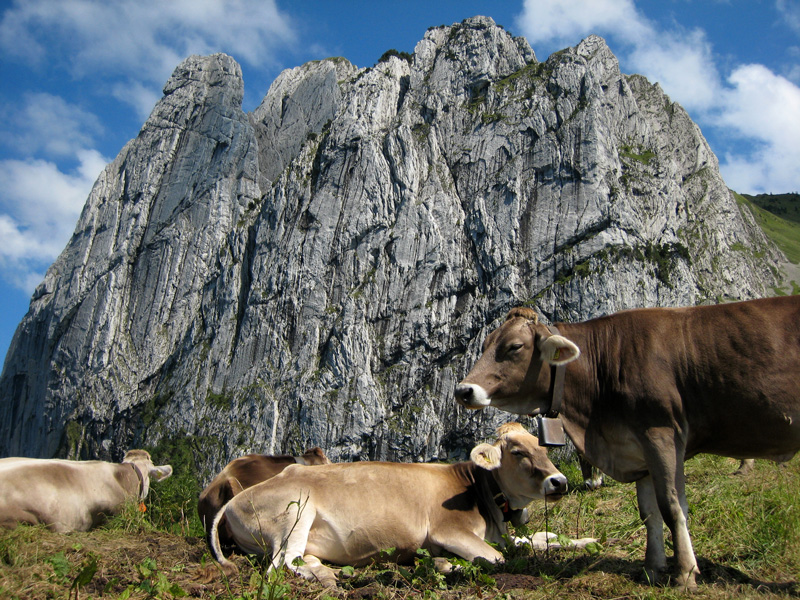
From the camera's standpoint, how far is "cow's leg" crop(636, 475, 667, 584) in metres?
3.64

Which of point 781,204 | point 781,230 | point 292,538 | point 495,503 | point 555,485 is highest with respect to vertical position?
point 781,204

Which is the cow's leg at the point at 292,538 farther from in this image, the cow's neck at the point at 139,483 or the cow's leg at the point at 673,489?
the cow's neck at the point at 139,483

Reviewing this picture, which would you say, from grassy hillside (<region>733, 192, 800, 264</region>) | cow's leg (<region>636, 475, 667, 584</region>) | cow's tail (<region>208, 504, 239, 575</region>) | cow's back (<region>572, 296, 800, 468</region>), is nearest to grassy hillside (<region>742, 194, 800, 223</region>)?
grassy hillside (<region>733, 192, 800, 264</region>)

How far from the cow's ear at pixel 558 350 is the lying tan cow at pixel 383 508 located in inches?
34.7

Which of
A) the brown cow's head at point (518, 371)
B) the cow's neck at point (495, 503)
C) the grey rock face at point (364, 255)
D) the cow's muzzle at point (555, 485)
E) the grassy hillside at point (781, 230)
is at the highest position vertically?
the grassy hillside at point (781, 230)

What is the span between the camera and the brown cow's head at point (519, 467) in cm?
434

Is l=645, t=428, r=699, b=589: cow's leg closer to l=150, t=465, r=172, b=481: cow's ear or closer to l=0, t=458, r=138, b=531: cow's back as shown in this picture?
l=0, t=458, r=138, b=531: cow's back

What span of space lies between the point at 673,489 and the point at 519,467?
128cm

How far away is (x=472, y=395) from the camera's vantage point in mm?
3852

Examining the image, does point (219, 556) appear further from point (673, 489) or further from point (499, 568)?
point (673, 489)

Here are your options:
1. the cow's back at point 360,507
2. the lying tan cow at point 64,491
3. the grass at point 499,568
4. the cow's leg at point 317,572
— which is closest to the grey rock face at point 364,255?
the lying tan cow at point 64,491

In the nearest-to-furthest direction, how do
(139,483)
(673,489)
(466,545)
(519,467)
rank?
(673,489)
(466,545)
(519,467)
(139,483)

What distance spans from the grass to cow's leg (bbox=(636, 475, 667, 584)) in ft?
0.40

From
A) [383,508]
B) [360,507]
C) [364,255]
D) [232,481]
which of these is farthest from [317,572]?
[364,255]
